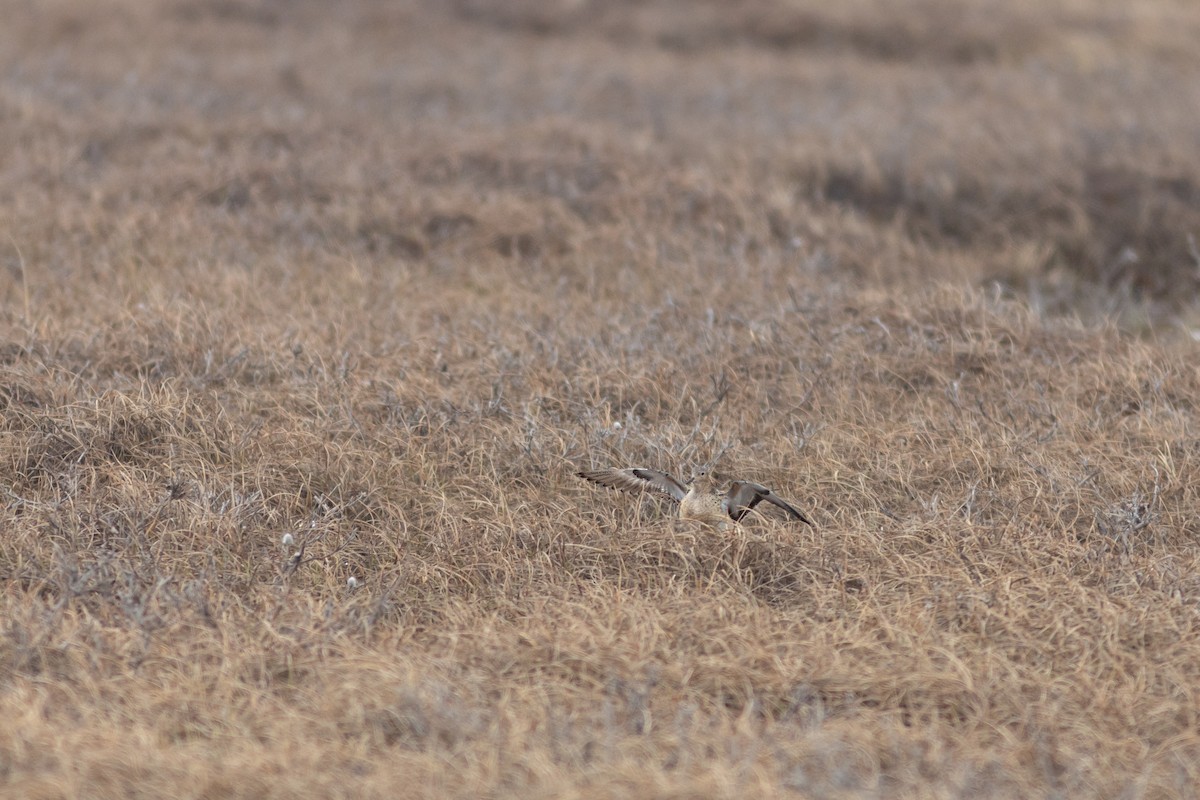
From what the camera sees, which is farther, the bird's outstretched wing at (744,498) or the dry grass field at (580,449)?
the bird's outstretched wing at (744,498)

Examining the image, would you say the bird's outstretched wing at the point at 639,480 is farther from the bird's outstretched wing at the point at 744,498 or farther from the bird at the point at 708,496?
the bird's outstretched wing at the point at 744,498

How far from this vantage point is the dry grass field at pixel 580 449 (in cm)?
280

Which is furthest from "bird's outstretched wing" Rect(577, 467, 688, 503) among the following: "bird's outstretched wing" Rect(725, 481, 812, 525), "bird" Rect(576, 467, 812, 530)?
"bird's outstretched wing" Rect(725, 481, 812, 525)

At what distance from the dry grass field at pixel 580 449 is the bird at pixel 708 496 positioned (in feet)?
0.29

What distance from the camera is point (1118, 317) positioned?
6.25 metres

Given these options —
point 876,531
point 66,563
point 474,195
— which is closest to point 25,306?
point 66,563

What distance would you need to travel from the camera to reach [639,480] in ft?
12.7

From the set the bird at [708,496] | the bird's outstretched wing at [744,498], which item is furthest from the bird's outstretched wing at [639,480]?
the bird's outstretched wing at [744,498]

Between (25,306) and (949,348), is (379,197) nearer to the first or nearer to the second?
(25,306)

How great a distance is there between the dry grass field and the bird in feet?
0.29

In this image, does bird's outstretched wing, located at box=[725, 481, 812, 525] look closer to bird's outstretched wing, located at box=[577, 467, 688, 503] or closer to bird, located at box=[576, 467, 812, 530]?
bird, located at box=[576, 467, 812, 530]

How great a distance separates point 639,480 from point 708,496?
0.83 ft

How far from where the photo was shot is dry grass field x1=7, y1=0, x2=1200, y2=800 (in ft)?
9.20

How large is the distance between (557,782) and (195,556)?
1.53 m
